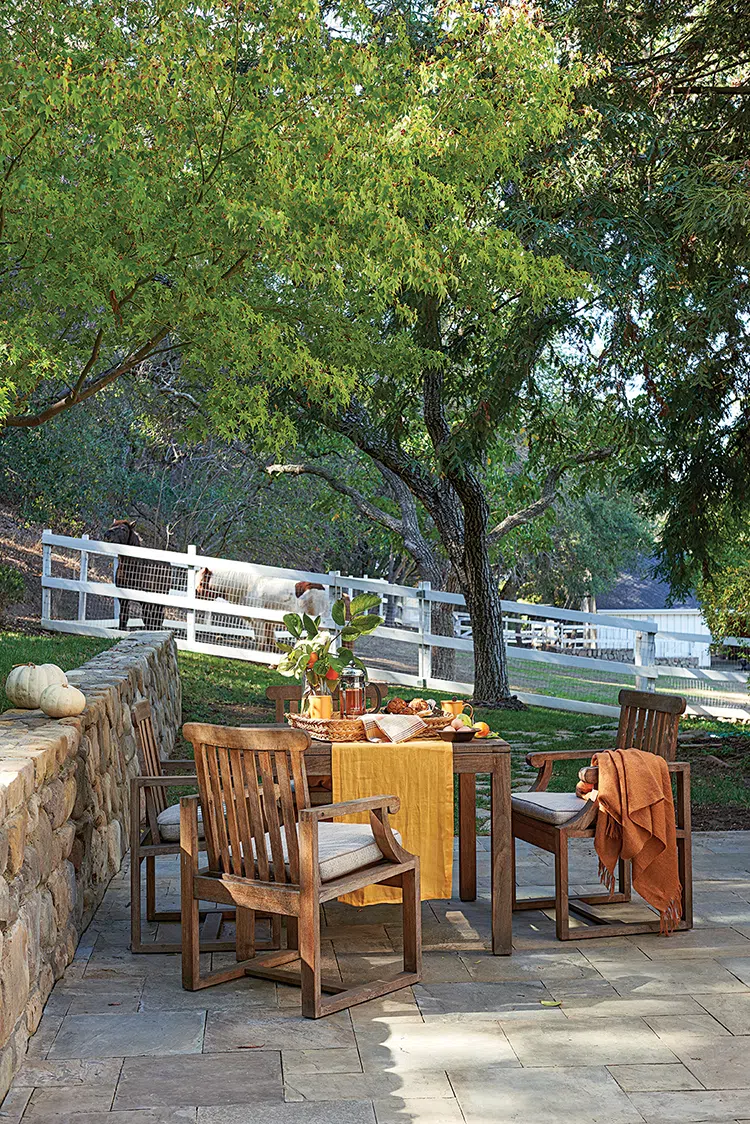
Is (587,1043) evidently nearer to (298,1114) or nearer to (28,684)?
(298,1114)

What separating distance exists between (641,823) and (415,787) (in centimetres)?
96

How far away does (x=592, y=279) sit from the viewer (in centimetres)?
904

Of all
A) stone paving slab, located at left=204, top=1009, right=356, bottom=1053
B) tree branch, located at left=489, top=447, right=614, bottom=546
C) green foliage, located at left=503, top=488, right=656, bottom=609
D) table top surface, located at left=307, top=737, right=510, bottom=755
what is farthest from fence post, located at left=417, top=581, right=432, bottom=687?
green foliage, located at left=503, top=488, right=656, bottom=609

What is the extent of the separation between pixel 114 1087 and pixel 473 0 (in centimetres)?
895

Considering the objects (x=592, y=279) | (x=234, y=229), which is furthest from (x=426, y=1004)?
(x=592, y=279)

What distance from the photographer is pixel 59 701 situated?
4906mm

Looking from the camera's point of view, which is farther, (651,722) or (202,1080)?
(651,722)

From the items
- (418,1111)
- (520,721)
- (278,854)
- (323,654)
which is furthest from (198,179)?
(520,721)

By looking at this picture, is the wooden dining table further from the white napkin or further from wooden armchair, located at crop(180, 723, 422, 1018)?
wooden armchair, located at crop(180, 723, 422, 1018)

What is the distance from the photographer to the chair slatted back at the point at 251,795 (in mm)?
4051

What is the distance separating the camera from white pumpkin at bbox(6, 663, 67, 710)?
16.3 feet

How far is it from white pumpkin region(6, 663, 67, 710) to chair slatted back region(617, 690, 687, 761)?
8.46 feet

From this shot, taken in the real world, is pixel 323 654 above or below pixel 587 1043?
above

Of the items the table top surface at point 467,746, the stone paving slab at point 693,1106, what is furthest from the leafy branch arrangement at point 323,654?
the stone paving slab at point 693,1106
